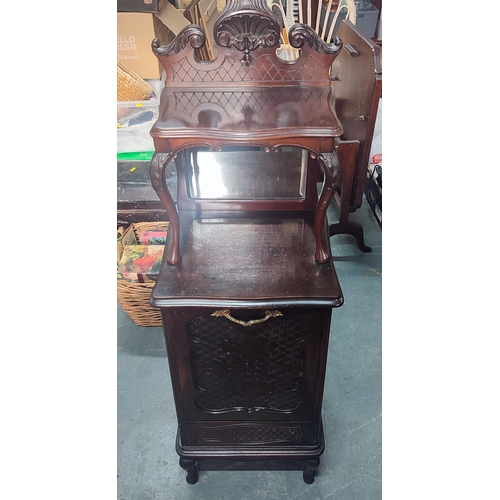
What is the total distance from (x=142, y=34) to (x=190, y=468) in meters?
2.20

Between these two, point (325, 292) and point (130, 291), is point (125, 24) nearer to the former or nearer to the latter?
point (130, 291)

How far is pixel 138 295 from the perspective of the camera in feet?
6.35

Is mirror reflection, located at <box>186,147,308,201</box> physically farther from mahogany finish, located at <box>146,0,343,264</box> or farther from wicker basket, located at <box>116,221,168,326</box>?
wicker basket, located at <box>116,221,168,326</box>

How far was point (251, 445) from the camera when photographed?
4.83ft

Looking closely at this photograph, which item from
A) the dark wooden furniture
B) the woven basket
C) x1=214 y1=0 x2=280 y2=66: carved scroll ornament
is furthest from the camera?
the woven basket

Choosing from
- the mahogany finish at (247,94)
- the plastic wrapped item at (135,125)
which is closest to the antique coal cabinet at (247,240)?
the mahogany finish at (247,94)

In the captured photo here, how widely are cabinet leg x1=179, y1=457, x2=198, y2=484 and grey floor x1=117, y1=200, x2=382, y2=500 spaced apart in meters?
0.03

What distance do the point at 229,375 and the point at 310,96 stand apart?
32.5 inches

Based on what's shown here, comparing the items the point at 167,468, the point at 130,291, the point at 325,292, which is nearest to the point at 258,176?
the point at 325,292

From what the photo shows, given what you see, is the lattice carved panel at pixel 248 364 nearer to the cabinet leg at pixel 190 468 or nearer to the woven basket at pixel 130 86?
the cabinet leg at pixel 190 468

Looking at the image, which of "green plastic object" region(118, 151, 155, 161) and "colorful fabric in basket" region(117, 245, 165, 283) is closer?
"colorful fabric in basket" region(117, 245, 165, 283)

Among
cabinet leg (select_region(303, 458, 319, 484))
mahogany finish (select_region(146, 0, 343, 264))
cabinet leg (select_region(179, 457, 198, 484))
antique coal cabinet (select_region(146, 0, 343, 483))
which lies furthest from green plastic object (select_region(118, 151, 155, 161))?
cabinet leg (select_region(303, 458, 319, 484))

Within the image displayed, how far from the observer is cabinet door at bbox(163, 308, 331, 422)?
1181 millimetres

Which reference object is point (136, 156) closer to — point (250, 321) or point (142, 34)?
point (142, 34)
